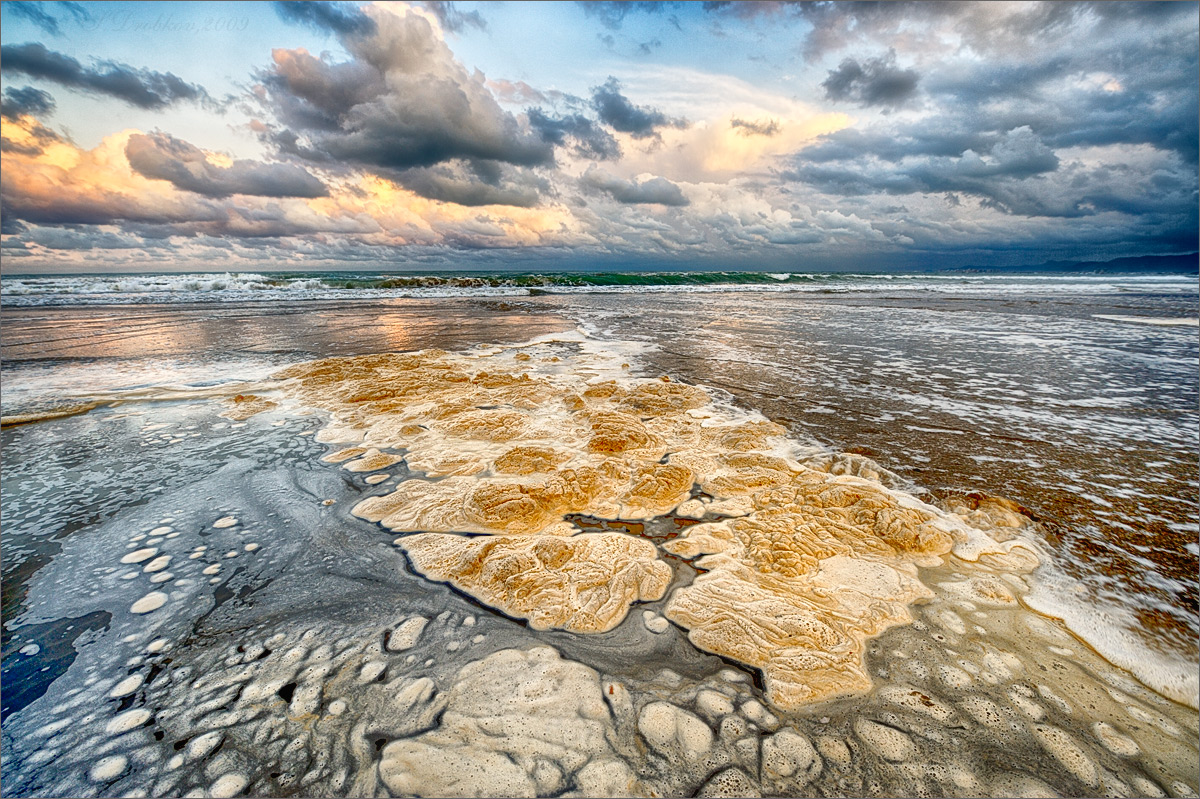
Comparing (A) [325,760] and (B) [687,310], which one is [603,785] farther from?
(B) [687,310]

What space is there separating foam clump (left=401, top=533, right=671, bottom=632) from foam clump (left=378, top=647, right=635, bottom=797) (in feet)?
1.22

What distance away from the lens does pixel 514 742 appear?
6.05ft

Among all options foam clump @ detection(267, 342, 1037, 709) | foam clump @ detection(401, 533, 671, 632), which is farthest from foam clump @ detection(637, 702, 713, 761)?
foam clump @ detection(401, 533, 671, 632)

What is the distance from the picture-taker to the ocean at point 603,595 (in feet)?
5.90

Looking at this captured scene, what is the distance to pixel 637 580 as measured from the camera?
9.30ft

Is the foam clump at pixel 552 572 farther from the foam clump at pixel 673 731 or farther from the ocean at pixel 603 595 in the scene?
the foam clump at pixel 673 731

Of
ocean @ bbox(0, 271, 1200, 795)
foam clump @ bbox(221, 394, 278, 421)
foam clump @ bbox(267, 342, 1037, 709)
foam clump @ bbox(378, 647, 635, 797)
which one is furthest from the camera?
foam clump @ bbox(221, 394, 278, 421)

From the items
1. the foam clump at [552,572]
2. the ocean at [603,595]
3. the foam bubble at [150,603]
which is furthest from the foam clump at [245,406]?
the foam clump at [552,572]

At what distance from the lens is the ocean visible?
1798mm

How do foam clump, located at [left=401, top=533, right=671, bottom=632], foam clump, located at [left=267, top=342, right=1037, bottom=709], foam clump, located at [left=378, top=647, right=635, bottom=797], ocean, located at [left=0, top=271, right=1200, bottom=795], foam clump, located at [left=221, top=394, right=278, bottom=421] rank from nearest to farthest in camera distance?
foam clump, located at [left=378, top=647, right=635, bottom=797], ocean, located at [left=0, top=271, right=1200, bottom=795], foam clump, located at [left=267, top=342, right=1037, bottom=709], foam clump, located at [left=401, top=533, right=671, bottom=632], foam clump, located at [left=221, top=394, right=278, bottom=421]

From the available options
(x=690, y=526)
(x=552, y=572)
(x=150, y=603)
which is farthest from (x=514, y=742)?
(x=150, y=603)

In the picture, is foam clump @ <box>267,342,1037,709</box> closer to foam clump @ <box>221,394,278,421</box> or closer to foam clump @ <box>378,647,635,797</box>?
foam clump @ <box>378,647,635,797</box>

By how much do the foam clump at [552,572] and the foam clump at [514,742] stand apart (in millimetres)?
371

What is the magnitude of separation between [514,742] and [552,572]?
3.57ft
